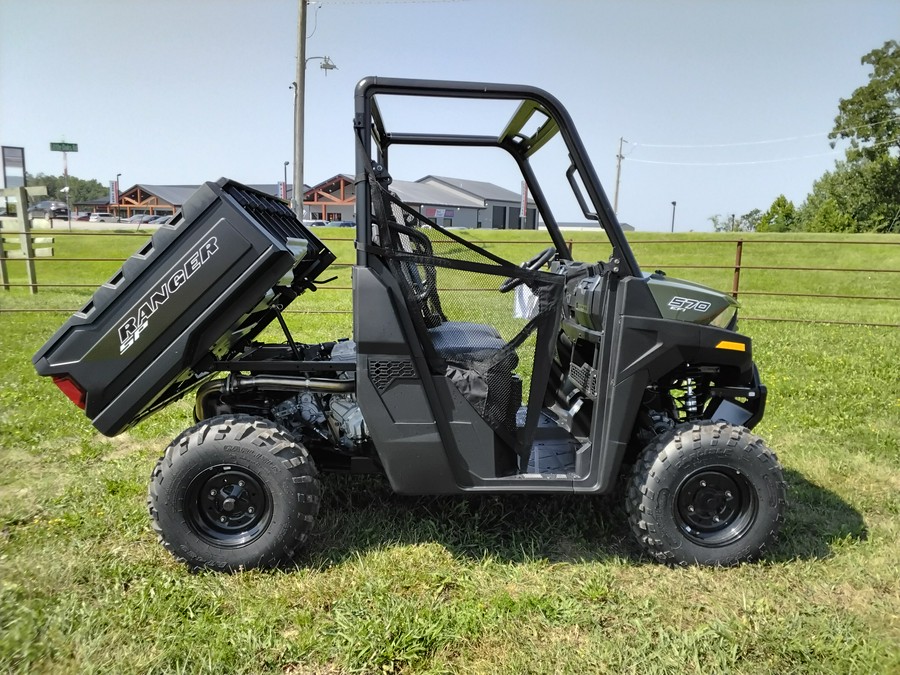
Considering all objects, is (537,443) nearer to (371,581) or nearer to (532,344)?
(532,344)

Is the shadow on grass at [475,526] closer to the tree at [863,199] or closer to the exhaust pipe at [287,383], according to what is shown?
the exhaust pipe at [287,383]

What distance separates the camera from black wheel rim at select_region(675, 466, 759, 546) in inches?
123

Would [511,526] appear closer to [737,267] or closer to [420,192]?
[420,192]

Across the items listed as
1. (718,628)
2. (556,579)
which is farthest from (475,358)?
(718,628)

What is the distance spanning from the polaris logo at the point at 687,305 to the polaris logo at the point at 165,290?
2.13 meters

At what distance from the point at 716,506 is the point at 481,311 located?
1.50 m

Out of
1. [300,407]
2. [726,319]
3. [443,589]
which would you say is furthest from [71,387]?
[726,319]

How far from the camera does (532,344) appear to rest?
3.07m

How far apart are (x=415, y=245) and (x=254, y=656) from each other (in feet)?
6.21

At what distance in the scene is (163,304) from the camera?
2898 millimetres

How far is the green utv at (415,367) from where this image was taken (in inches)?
114

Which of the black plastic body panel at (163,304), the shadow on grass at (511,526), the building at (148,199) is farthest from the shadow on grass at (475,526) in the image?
the building at (148,199)

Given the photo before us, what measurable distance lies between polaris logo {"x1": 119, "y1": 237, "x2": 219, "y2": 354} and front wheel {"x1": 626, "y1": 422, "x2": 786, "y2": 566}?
2279 millimetres

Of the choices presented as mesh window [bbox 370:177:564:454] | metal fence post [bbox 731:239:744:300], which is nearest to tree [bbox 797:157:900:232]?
metal fence post [bbox 731:239:744:300]
